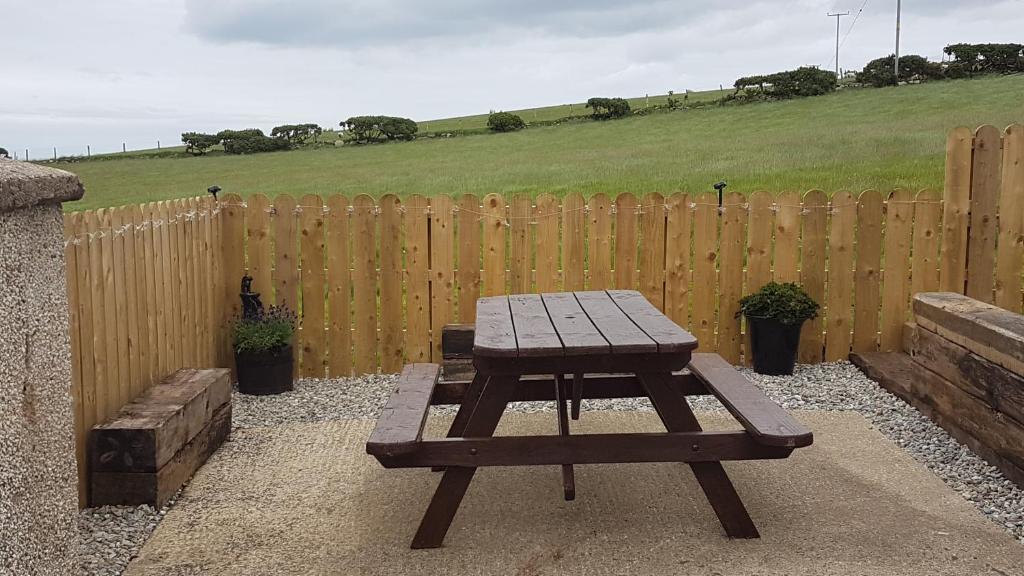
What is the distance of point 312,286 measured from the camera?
7.45 meters

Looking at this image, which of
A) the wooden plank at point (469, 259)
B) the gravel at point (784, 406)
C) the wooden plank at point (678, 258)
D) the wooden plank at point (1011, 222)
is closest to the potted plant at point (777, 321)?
the gravel at point (784, 406)

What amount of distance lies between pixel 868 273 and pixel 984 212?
1126mm

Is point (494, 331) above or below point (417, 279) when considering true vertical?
above

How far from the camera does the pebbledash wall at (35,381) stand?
2.67 meters

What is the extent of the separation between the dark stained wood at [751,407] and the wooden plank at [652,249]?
2.43 metres

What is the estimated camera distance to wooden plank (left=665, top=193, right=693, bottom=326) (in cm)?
753

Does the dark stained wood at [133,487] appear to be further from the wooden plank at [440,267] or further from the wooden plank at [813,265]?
the wooden plank at [813,265]

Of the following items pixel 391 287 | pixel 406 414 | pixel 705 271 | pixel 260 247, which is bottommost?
pixel 406 414

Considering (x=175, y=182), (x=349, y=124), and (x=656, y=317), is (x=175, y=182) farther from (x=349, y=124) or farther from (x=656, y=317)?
(x=656, y=317)

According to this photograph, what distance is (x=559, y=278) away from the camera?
24.9 ft

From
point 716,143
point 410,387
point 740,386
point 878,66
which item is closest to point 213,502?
point 410,387

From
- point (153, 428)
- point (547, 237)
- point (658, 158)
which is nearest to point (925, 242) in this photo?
point (547, 237)

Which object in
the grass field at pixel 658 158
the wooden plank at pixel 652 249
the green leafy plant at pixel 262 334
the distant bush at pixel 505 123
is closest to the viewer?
the green leafy plant at pixel 262 334

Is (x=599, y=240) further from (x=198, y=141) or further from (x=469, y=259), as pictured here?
(x=198, y=141)
